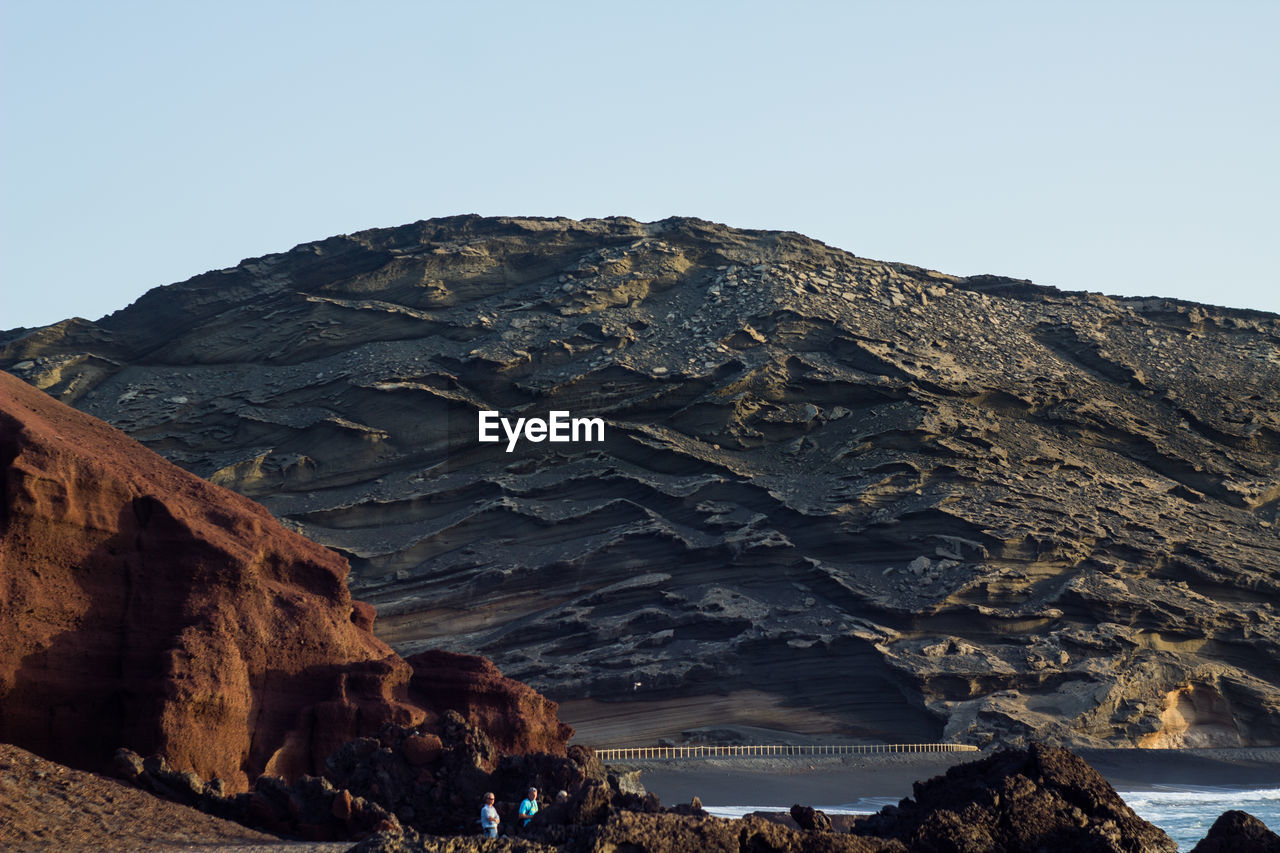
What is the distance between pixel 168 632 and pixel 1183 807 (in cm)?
2736

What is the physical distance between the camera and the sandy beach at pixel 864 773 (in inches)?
1277

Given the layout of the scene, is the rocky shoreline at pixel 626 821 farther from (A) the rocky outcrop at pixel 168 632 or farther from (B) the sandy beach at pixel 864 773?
(B) the sandy beach at pixel 864 773

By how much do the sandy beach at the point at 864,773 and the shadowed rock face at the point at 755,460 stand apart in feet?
4.77

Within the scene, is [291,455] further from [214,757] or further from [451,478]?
[214,757]

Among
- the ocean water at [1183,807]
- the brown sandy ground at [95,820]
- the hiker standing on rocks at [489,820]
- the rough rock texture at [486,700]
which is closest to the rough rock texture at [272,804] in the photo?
the brown sandy ground at [95,820]

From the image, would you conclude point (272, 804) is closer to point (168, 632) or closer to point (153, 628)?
point (168, 632)

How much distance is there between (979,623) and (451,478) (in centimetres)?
2200

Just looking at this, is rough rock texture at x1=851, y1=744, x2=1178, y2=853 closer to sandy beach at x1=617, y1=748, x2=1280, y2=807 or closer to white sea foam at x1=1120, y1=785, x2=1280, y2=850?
white sea foam at x1=1120, y1=785, x2=1280, y2=850

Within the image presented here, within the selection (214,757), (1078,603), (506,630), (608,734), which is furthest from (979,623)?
(214,757)

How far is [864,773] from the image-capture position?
3609 centimetres

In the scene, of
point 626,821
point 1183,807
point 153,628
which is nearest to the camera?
point 626,821

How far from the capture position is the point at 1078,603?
143 feet

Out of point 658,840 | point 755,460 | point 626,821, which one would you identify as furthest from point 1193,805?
point 626,821

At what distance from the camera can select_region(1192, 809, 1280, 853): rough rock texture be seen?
1549 centimetres
